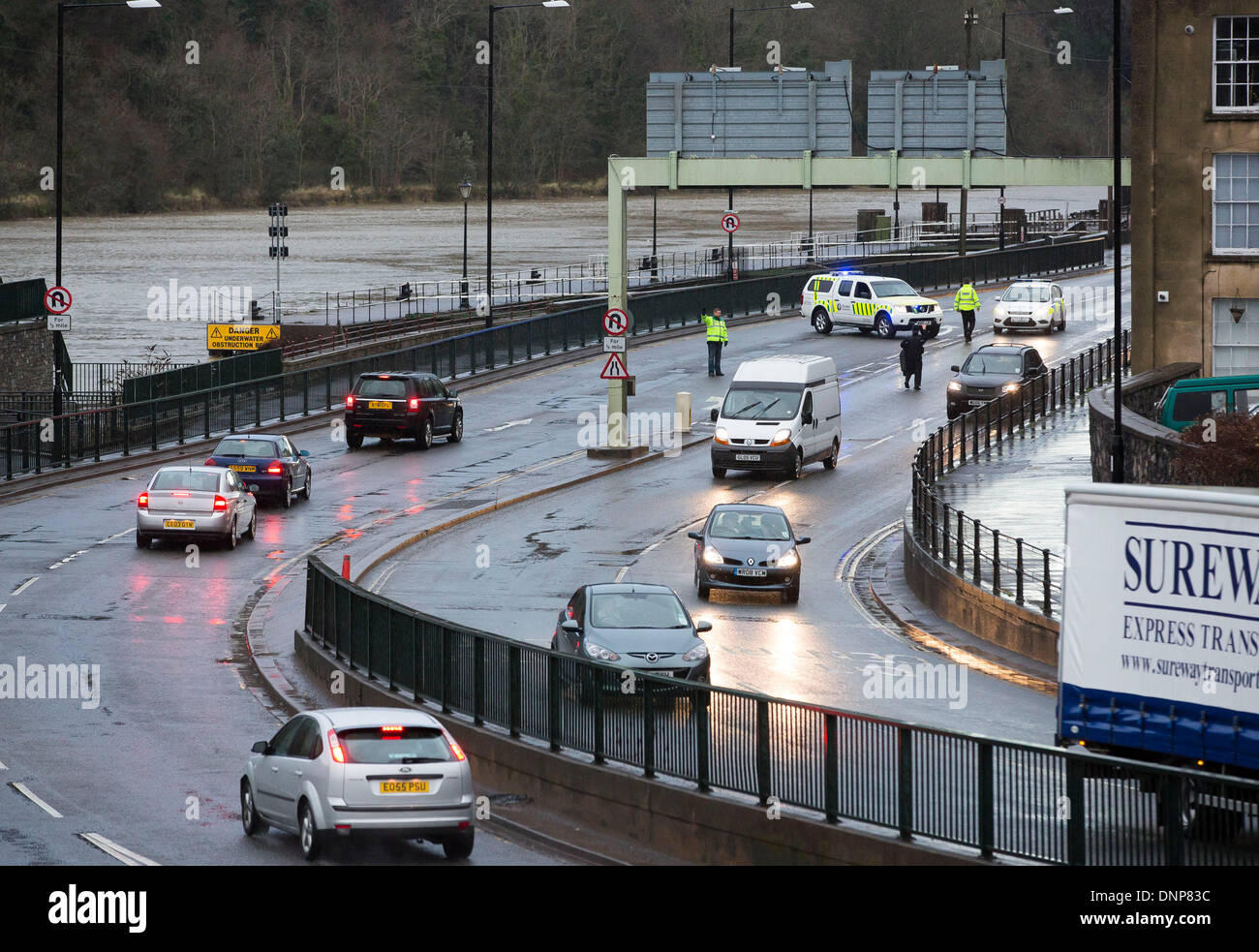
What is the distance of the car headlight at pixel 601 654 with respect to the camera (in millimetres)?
21641

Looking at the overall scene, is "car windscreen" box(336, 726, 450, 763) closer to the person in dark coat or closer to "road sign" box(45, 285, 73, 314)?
"road sign" box(45, 285, 73, 314)

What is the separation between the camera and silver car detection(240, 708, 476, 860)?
1576cm

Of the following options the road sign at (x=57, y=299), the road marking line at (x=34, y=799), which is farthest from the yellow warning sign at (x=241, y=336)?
the road marking line at (x=34, y=799)

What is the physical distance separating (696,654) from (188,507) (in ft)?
45.4

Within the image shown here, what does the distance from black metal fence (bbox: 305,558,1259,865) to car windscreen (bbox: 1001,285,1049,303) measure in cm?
4197

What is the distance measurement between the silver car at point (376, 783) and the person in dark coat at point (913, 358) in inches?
1369

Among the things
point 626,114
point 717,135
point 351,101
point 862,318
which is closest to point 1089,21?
point 626,114

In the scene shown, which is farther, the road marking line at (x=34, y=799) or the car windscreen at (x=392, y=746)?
the road marking line at (x=34, y=799)

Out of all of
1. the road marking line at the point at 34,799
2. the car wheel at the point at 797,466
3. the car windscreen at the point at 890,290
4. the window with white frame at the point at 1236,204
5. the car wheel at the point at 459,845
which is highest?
the window with white frame at the point at 1236,204

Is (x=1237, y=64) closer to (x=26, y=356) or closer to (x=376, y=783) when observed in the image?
(x=376, y=783)

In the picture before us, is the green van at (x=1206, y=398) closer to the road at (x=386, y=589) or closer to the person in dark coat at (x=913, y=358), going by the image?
the road at (x=386, y=589)

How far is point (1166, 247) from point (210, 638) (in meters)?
22.5

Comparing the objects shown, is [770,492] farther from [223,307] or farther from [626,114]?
[626,114]

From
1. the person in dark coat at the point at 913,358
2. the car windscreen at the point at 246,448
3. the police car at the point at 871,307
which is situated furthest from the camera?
the police car at the point at 871,307
